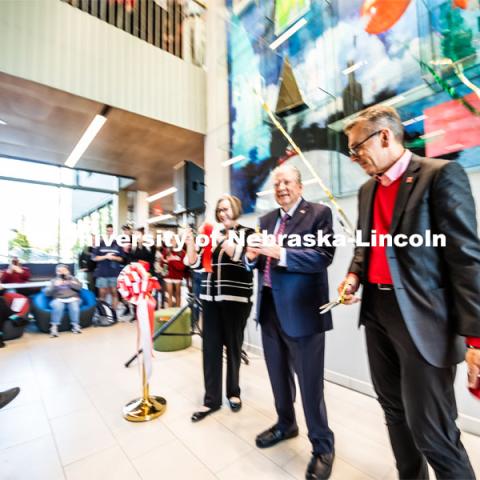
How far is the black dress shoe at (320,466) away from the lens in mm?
1318

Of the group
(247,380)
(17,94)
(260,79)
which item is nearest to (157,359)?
(247,380)

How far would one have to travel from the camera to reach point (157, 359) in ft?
9.82

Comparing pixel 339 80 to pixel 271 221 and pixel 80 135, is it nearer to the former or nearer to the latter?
pixel 271 221

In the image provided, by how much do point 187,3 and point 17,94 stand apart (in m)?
3.20

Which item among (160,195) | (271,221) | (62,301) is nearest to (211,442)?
(271,221)

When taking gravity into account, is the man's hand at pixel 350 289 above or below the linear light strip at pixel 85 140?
below

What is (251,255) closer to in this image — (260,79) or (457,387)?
(457,387)

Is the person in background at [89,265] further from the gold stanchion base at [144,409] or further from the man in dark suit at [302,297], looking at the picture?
the man in dark suit at [302,297]

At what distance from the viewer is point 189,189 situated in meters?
2.32

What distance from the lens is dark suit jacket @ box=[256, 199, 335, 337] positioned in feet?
4.34

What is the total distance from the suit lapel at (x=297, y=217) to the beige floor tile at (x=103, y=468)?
1453 mm

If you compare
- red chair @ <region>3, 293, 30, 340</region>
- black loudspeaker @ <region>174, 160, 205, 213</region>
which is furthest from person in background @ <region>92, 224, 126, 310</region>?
black loudspeaker @ <region>174, 160, 205, 213</region>

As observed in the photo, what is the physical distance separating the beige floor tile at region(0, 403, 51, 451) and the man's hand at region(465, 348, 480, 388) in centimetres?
225

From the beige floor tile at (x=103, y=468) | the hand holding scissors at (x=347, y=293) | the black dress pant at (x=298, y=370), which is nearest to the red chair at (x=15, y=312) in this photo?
the beige floor tile at (x=103, y=468)
